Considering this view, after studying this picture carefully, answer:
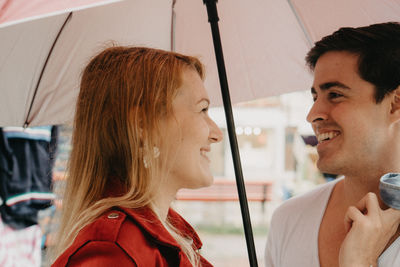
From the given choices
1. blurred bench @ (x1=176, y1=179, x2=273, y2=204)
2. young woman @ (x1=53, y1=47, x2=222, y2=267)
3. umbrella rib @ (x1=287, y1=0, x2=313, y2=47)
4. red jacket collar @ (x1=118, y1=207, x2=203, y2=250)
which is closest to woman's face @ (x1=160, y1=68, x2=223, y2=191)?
young woman @ (x1=53, y1=47, x2=222, y2=267)

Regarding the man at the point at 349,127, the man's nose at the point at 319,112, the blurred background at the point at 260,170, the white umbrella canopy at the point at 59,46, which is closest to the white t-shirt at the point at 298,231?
the man at the point at 349,127

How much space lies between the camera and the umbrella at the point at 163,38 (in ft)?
6.76

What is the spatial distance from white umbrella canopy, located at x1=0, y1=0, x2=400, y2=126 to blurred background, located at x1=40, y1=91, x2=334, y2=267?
19.6 ft

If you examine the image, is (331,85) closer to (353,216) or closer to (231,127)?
(231,127)

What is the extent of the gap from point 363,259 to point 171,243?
2.63 feet

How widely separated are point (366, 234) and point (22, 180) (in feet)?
9.49

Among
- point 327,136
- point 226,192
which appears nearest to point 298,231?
point 327,136

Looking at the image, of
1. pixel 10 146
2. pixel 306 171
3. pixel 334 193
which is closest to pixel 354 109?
pixel 334 193

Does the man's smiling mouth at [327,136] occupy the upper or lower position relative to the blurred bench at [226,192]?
upper

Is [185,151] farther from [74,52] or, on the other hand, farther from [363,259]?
[74,52]

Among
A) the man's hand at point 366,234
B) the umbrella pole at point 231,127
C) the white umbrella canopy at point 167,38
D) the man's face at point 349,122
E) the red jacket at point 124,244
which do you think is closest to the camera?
the red jacket at point 124,244

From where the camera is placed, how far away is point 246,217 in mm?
1859

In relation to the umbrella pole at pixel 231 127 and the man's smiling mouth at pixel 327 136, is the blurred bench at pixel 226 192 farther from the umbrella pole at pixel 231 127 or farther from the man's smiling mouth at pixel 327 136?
the umbrella pole at pixel 231 127

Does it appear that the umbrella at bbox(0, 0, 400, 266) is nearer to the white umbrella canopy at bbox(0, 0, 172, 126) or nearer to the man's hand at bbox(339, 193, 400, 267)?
the white umbrella canopy at bbox(0, 0, 172, 126)
